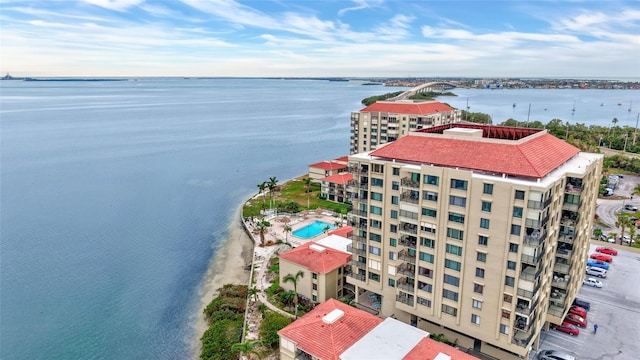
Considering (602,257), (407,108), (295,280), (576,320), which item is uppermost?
(407,108)

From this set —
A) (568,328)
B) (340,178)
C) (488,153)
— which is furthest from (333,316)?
(340,178)

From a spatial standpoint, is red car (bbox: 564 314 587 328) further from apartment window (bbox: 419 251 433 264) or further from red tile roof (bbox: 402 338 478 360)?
apartment window (bbox: 419 251 433 264)

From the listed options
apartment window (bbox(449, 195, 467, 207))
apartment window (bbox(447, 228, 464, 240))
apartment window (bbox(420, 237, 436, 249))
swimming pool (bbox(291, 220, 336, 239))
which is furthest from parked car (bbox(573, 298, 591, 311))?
swimming pool (bbox(291, 220, 336, 239))

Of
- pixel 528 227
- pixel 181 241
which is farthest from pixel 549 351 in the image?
pixel 181 241

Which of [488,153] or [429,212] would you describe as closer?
[488,153]

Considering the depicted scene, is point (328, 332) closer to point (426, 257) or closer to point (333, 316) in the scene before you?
point (333, 316)

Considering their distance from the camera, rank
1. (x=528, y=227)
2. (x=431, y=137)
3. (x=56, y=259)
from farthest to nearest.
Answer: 1. (x=56, y=259)
2. (x=431, y=137)
3. (x=528, y=227)

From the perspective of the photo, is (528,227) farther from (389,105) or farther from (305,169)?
(305,169)
